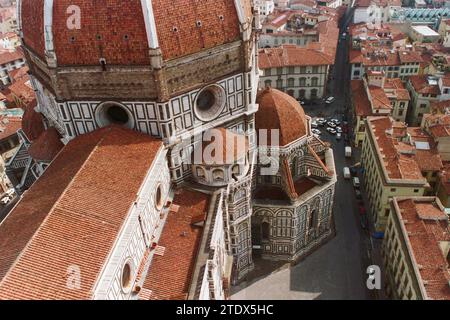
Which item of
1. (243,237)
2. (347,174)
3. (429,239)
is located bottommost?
(347,174)

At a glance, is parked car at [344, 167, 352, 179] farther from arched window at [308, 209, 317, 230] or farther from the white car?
the white car

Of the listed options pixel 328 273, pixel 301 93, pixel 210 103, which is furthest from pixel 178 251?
pixel 301 93

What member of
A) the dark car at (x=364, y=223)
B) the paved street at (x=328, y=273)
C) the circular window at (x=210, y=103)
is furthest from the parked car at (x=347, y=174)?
the circular window at (x=210, y=103)

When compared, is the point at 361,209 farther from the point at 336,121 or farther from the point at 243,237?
the point at 336,121

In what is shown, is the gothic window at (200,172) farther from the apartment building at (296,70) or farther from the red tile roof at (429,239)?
the apartment building at (296,70)

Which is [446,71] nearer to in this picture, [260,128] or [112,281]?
[260,128]

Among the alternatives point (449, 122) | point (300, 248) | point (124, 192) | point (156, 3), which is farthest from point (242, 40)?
point (449, 122)
